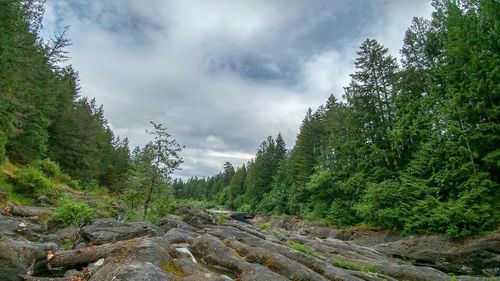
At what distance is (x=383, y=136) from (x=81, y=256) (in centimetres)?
3800

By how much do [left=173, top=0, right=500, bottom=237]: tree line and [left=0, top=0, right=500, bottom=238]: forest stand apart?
0.12 meters

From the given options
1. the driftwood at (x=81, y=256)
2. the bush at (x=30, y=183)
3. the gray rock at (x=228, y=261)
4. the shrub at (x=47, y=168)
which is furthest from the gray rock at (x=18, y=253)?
the shrub at (x=47, y=168)

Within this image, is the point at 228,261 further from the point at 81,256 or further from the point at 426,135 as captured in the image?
the point at 426,135

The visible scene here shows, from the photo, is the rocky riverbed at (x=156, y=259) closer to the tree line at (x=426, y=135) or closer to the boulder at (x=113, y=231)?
the boulder at (x=113, y=231)

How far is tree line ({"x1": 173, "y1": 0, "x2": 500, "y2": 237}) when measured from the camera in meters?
26.7

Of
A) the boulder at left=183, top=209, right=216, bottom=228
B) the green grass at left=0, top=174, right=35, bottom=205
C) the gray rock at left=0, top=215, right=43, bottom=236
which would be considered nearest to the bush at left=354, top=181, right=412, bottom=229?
the boulder at left=183, top=209, right=216, bottom=228

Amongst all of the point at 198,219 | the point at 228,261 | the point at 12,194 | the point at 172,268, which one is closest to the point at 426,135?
the point at 198,219

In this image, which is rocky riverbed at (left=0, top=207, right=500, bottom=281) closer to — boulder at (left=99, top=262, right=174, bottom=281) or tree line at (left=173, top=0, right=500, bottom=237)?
boulder at (left=99, top=262, right=174, bottom=281)

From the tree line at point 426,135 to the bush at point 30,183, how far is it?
36.8ft

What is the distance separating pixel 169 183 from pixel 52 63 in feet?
93.3

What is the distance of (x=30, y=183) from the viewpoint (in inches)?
1083

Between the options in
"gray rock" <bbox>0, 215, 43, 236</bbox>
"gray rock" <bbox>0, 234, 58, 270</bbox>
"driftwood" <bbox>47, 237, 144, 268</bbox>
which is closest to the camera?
"driftwood" <bbox>47, 237, 144, 268</bbox>

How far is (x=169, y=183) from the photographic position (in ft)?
74.2

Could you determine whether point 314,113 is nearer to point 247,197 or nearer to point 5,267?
point 247,197
